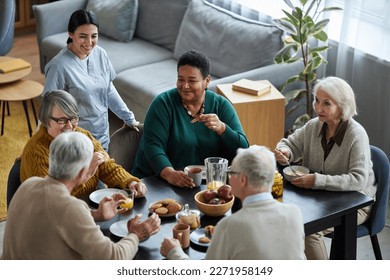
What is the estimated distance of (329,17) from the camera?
210 inches

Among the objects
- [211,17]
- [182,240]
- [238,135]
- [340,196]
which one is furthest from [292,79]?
[182,240]

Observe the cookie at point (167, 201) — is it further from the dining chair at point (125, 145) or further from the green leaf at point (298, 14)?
the green leaf at point (298, 14)

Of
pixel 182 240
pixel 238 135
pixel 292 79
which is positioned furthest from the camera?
pixel 292 79

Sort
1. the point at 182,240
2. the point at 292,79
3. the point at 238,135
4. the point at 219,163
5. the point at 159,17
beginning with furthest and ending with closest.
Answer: the point at 159,17 < the point at 292,79 < the point at 238,135 < the point at 219,163 < the point at 182,240

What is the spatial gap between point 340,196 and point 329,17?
7.06 feet

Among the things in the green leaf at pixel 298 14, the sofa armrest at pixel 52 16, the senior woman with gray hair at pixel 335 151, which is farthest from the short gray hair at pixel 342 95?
the sofa armrest at pixel 52 16

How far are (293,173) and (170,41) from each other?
9.24 ft

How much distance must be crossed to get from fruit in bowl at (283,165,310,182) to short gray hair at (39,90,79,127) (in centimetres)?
98

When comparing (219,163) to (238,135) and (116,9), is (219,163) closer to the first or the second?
(238,135)

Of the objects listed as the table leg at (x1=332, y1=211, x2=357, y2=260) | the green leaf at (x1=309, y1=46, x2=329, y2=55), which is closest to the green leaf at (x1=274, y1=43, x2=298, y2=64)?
the green leaf at (x1=309, y1=46, x2=329, y2=55)

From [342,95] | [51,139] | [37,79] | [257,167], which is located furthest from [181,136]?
[37,79]

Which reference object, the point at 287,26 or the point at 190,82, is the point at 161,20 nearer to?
the point at 287,26

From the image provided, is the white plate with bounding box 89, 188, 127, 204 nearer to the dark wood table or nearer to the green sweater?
the dark wood table

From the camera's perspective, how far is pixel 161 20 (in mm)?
6188
